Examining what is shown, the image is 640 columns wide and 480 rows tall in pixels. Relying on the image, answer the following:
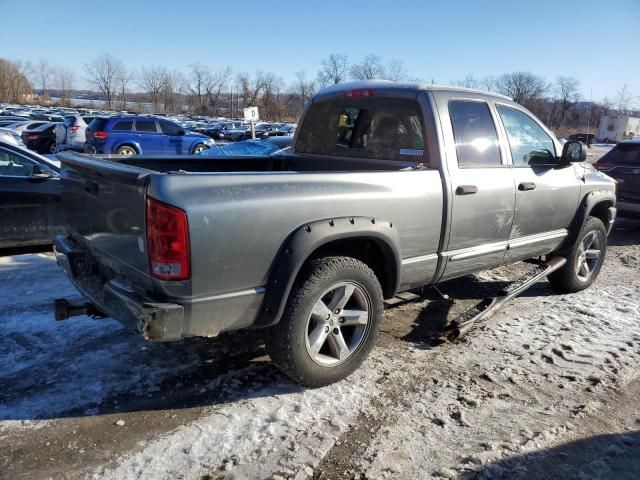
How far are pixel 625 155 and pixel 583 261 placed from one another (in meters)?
4.65

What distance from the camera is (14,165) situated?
246 inches

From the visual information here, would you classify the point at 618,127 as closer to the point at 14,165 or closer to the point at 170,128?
the point at 170,128

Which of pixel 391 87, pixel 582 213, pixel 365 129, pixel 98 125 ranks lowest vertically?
pixel 582 213

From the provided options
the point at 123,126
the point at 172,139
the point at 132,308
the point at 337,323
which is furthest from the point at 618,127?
the point at 132,308

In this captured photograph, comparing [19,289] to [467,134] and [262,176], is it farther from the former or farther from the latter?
[467,134]

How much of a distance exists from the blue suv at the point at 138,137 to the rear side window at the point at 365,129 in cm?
1224

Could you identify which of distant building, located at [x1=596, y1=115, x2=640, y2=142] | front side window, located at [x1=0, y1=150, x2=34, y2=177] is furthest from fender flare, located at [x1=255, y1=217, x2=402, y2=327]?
distant building, located at [x1=596, y1=115, x2=640, y2=142]

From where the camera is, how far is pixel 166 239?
8.39ft

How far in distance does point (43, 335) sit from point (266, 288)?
214 cm

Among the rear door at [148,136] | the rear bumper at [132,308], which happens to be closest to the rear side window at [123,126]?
the rear door at [148,136]

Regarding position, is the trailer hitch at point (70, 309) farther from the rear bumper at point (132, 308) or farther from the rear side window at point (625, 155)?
the rear side window at point (625, 155)

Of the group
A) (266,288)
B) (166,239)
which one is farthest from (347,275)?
(166,239)

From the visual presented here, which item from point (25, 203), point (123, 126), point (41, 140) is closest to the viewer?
point (25, 203)

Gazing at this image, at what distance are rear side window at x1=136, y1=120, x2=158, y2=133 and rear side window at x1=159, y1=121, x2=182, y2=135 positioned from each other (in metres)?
0.39
